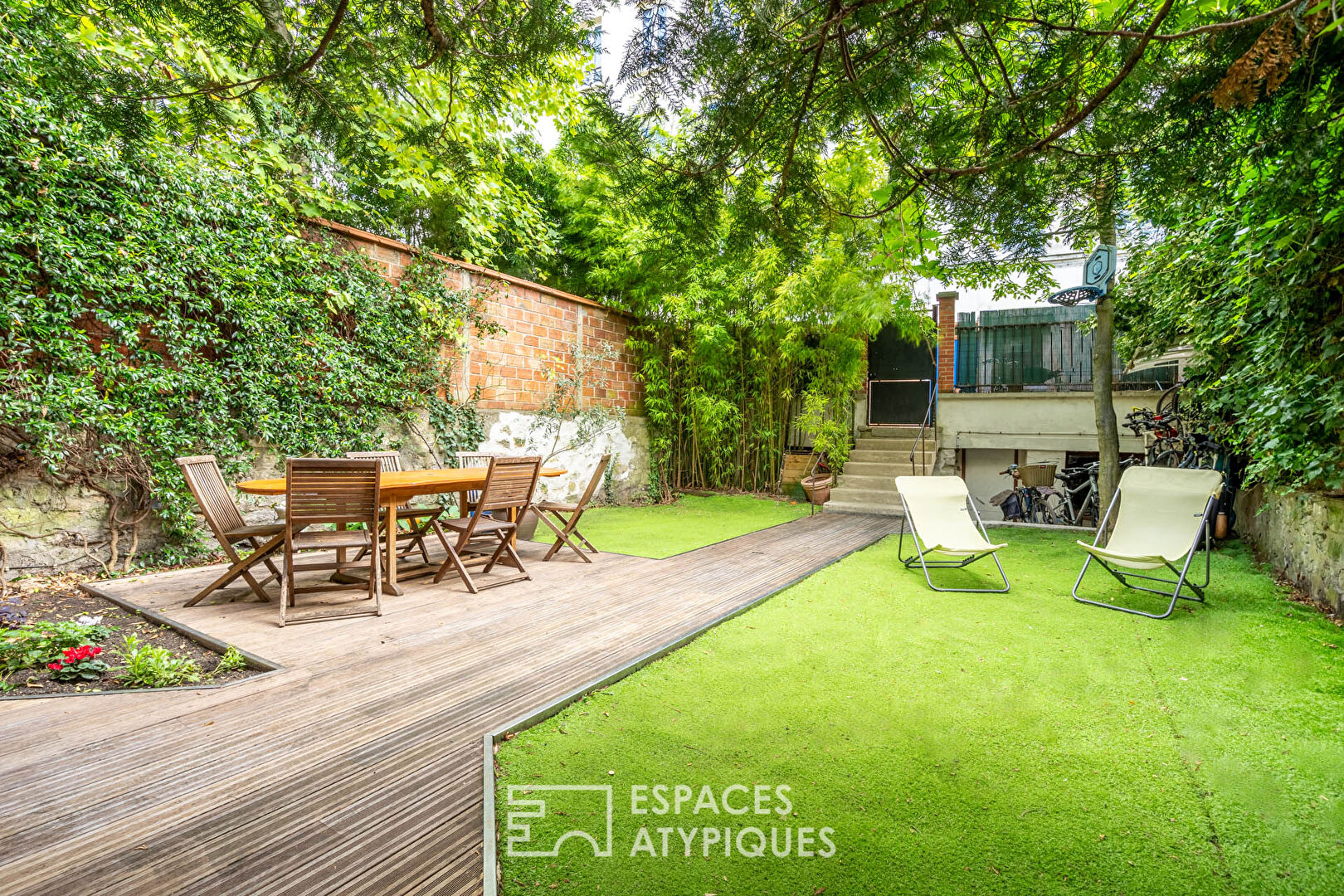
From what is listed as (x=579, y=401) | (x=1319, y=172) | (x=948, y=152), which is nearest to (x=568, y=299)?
(x=579, y=401)

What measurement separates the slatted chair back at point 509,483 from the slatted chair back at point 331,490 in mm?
690

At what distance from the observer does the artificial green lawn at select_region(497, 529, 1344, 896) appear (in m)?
1.38

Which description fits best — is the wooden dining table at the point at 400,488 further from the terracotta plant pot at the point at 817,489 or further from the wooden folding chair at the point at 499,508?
the terracotta plant pot at the point at 817,489

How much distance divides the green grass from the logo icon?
320 centimetres

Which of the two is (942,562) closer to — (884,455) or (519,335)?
(884,455)

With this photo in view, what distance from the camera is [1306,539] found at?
3648 mm

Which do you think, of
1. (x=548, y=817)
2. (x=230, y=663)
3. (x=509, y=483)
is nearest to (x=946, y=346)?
(x=509, y=483)

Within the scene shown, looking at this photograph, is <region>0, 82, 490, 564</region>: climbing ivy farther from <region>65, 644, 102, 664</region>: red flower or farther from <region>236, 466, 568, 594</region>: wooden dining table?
<region>65, 644, 102, 664</region>: red flower

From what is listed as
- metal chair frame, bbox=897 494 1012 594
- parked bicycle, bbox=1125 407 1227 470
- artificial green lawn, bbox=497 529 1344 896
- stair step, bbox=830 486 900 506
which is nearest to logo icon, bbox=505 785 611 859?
artificial green lawn, bbox=497 529 1344 896

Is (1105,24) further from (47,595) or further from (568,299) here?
(568,299)

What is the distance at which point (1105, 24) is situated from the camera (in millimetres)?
1781

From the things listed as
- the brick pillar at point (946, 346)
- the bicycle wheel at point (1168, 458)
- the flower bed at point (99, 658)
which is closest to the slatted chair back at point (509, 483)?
the flower bed at point (99, 658)

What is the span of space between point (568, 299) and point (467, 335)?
172cm

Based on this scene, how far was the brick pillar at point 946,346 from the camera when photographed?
350 inches
